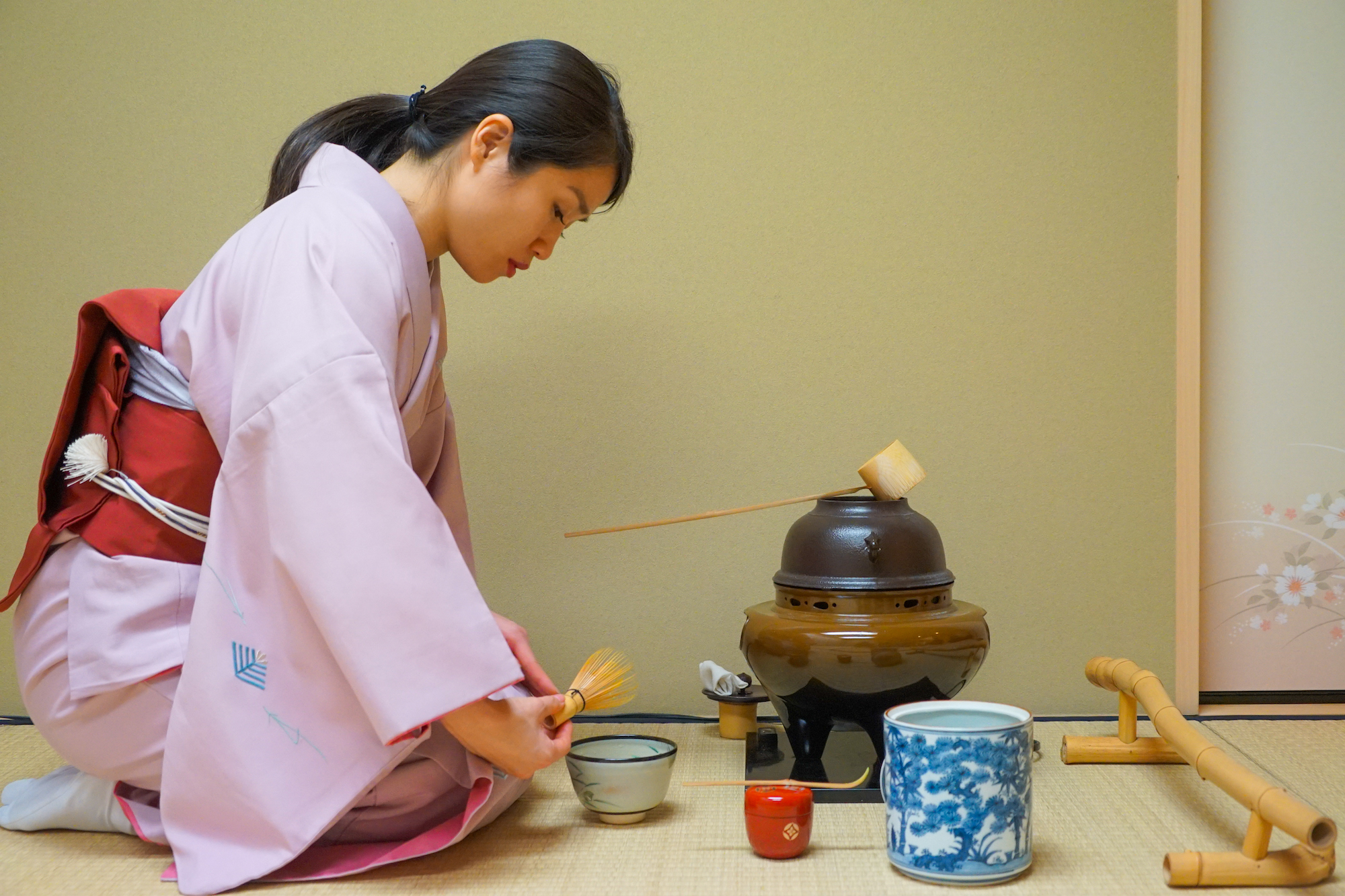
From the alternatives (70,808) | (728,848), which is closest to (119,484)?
(70,808)

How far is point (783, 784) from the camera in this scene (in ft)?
4.89

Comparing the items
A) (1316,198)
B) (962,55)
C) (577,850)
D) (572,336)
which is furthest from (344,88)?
(1316,198)

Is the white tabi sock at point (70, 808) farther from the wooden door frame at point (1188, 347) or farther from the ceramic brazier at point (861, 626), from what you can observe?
the wooden door frame at point (1188, 347)

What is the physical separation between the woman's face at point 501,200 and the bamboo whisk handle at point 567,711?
0.66 meters

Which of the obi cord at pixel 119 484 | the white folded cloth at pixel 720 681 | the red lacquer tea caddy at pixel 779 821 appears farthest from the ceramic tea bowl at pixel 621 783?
the obi cord at pixel 119 484

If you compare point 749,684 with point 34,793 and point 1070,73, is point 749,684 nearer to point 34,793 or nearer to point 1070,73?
point 34,793

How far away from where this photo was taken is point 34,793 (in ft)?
5.17

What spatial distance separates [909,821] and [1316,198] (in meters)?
1.71

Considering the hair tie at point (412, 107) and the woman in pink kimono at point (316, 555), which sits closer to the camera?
A: the woman in pink kimono at point (316, 555)

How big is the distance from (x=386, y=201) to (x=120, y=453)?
1.68 ft

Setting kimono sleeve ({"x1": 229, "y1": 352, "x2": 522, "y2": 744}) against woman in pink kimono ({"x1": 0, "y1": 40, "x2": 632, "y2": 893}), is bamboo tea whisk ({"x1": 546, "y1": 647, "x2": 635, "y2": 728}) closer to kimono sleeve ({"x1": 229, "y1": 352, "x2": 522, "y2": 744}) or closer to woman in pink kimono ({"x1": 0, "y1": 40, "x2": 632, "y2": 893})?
woman in pink kimono ({"x1": 0, "y1": 40, "x2": 632, "y2": 893})

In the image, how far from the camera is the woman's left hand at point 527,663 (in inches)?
62.7

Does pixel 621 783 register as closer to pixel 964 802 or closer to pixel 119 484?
pixel 964 802

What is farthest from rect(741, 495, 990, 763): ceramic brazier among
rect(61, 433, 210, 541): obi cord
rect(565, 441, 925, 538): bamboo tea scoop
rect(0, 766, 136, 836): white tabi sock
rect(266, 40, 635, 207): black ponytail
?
rect(0, 766, 136, 836): white tabi sock
